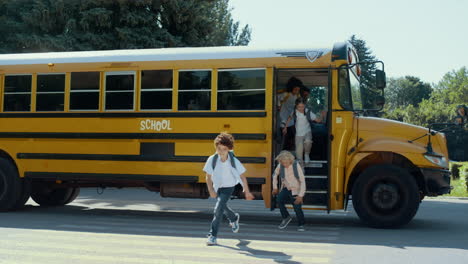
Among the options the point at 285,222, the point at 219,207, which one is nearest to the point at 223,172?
the point at 219,207

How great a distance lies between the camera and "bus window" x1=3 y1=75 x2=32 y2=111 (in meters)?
10.5

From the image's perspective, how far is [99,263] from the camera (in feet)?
19.7

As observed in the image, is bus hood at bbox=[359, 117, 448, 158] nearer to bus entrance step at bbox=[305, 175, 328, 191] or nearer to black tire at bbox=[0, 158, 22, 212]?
bus entrance step at bbox=[305, 175, 328, 191]

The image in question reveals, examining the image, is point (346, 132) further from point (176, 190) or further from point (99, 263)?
point (99, 263)

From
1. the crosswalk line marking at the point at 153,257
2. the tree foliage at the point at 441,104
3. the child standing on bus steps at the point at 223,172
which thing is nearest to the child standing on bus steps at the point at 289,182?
the child standing on bus steps at the point at 223,172

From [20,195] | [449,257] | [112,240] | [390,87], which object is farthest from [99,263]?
[390,87]

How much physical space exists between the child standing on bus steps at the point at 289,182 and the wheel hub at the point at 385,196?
3.74 ft

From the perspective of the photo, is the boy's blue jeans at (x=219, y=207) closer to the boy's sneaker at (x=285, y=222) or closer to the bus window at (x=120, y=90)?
the boy's sneaker at (x=285, y=222)

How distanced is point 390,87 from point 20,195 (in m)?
124

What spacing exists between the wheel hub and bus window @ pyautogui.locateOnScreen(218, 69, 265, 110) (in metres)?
2.13

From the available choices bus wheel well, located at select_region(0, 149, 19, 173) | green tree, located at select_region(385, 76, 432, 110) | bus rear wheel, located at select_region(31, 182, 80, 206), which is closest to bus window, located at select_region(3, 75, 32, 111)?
bus wheel well, located at select_region(0, 149, 19, 173)

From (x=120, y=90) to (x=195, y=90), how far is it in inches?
52.9

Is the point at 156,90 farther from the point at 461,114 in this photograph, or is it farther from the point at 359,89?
the point at 461,114

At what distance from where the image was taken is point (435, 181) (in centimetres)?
868
